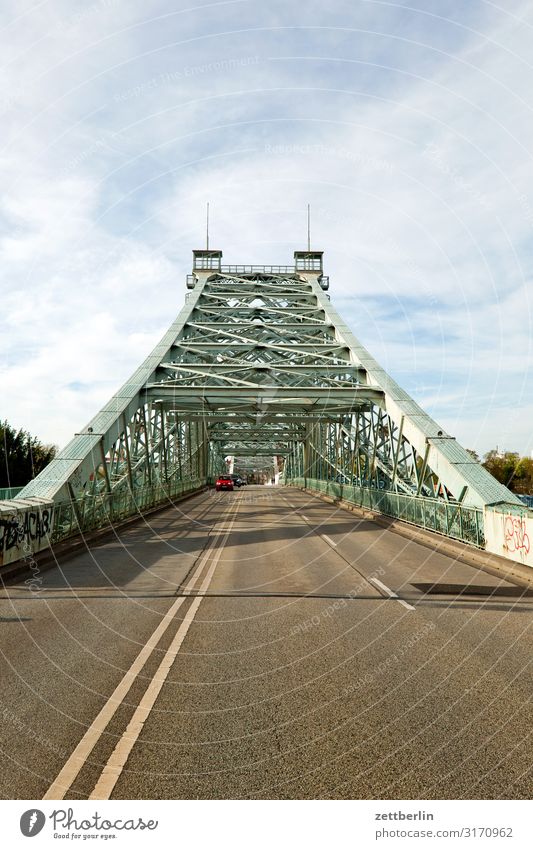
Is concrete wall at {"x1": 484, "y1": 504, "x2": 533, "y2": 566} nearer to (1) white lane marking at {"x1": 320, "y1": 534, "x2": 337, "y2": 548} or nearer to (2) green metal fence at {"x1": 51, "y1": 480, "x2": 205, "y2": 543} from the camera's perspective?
(1) white lane marking at {"x1": 320, "y1": 534, "x2": 337, "y2": 548}

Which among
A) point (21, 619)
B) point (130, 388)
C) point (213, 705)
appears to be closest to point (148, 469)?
point (130, 388)

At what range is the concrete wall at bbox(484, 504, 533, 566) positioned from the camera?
36.1ft

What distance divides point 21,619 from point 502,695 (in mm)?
5803

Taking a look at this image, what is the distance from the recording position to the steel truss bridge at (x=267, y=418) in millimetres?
15633

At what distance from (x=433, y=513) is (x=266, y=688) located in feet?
42.3

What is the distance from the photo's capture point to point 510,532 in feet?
38.7

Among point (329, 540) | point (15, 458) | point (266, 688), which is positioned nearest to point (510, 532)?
point (329, 540)

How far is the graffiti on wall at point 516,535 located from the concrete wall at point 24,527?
10.2 metres

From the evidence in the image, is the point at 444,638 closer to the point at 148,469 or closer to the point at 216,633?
the point at 216,633

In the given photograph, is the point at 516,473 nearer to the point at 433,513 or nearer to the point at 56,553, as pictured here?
the point at 433,513

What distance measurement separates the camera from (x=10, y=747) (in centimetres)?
362

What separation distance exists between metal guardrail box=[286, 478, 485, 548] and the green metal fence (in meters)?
10.1
